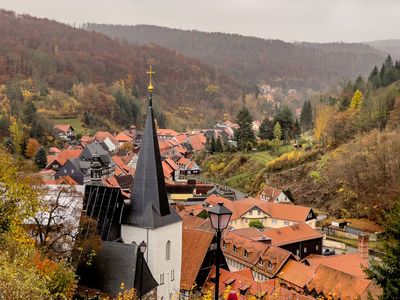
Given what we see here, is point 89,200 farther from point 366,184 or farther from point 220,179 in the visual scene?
point 220,179

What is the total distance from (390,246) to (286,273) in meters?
17.6

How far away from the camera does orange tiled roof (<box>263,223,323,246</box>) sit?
131 ft

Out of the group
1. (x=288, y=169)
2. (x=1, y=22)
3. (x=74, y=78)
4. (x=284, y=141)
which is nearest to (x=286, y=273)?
(x=288, y=169)

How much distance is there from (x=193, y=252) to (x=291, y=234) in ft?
46.1

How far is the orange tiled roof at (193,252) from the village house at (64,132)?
→ 238 feet

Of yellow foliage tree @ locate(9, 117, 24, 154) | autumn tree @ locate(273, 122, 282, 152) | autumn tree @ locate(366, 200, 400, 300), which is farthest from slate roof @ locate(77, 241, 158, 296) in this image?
yellow foliage tree @ locate(9, 117, 24, 154)

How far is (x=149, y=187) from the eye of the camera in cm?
2230

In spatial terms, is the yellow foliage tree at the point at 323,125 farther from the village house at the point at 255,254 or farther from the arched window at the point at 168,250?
the arched window at the point at 168,250

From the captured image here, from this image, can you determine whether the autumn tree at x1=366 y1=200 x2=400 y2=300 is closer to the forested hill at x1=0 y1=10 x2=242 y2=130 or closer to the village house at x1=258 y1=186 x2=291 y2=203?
the village house at x1=258 y1=186 x2=291 y2=203

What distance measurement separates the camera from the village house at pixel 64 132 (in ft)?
324

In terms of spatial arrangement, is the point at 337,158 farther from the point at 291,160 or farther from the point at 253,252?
the point at 253,252

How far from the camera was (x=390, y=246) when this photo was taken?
14.6 meters

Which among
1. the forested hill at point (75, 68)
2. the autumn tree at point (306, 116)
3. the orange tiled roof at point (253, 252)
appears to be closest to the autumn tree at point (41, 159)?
the orange tiled roof at point (253, 252)

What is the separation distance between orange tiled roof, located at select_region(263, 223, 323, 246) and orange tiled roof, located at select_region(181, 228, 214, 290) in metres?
10.7
